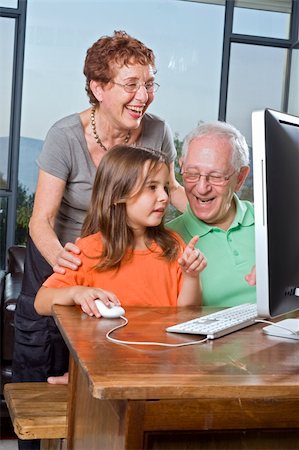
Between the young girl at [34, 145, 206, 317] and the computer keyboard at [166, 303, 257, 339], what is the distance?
200mm

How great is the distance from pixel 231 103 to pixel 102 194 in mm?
4712

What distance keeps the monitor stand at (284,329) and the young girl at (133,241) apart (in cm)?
32

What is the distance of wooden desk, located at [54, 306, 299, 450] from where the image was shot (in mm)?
1357

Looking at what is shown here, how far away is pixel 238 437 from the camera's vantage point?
4.74 ft

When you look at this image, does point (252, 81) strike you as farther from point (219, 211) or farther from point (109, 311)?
point (109, 311)

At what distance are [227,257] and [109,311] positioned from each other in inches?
26.0

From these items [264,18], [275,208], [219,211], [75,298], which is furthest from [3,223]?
[275,208]

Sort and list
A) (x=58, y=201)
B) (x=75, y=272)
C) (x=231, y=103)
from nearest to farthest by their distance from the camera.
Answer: (x=75, y=272) < (x=58, y=201) < (x=231, y=103)

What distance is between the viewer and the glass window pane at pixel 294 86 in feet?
23.0

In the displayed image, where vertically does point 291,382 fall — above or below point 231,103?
below

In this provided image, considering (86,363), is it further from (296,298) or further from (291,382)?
(296,298)

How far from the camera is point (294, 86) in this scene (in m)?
7.04

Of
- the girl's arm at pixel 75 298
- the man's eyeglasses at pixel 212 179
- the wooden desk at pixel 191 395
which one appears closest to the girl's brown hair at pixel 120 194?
the man's eyeglasses at pixel 212 179

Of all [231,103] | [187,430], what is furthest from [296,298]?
[231,103]
